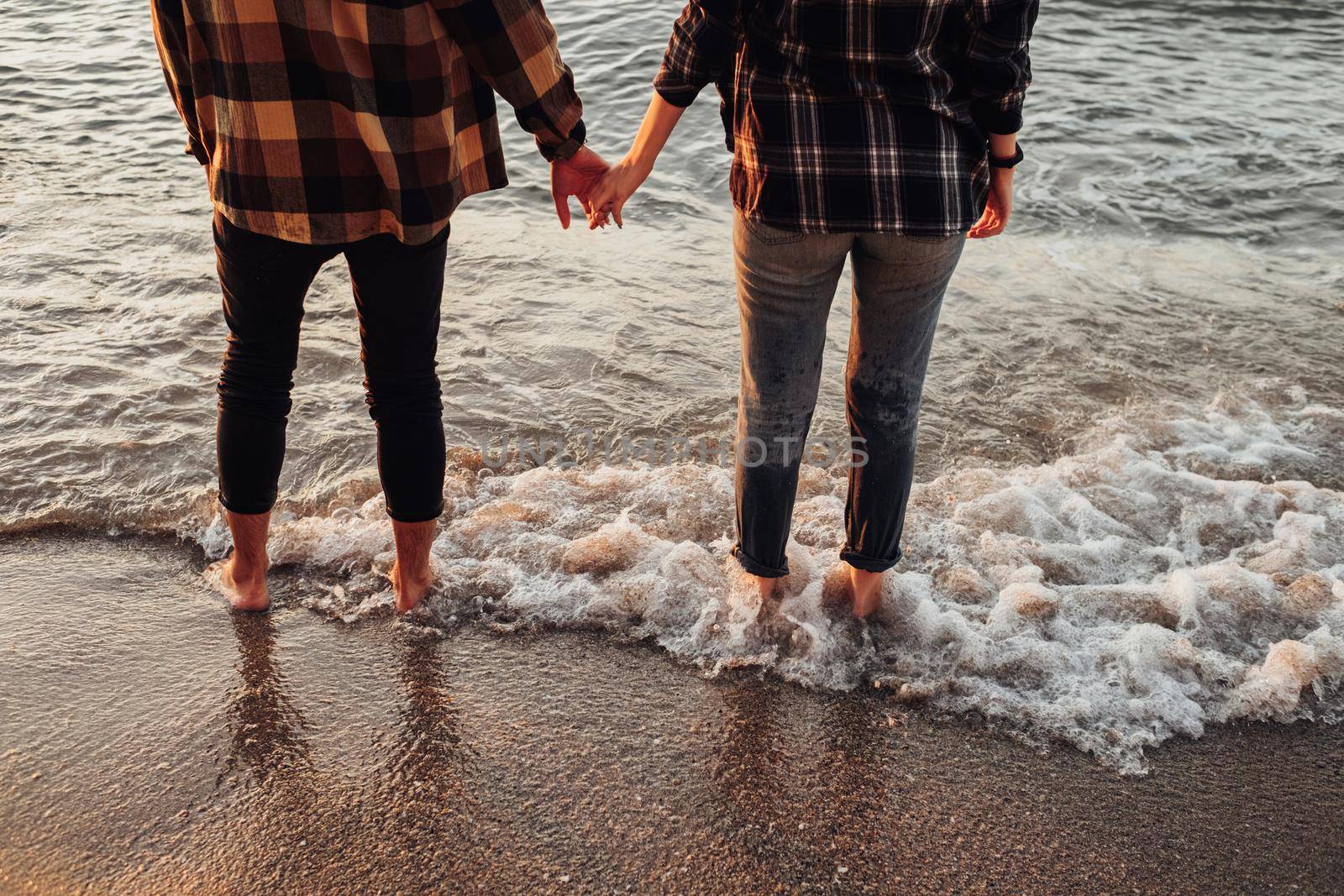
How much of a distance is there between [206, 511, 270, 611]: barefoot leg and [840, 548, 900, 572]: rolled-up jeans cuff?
4.64 ft

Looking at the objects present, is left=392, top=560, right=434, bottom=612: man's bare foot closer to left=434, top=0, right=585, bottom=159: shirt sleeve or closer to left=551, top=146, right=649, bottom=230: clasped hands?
left=551, top=146, right=649, bottom=230: clasped hands

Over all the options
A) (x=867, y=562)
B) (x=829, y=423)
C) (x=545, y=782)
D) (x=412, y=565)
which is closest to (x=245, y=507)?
(x=412, y=565)

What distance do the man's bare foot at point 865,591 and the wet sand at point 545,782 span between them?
0.98 feet

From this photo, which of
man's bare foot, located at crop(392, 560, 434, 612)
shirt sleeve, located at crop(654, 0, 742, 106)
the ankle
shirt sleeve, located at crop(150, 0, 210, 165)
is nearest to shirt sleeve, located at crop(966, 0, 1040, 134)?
shirt sleeve, located at crop(654, 0, 742, 106)

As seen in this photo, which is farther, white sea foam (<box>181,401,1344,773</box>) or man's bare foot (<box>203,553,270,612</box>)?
man's bare foot (<box>203,553,270,612</box>)

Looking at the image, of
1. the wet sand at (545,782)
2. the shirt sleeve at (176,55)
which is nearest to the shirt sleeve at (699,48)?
the shirt sleeve at (176,55)

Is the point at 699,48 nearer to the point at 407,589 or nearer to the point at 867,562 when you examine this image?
the point at 867,562

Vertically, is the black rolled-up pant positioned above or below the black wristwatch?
below

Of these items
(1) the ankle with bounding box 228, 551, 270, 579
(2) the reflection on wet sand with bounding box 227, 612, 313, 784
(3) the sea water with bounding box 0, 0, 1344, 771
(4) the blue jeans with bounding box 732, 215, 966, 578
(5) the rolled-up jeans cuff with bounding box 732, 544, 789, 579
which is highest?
(4) the blue jeans with bounding box 732, 215, 966, 578

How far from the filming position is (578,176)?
7.47ft

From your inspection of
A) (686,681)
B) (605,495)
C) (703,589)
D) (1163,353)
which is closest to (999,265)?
(1163,353)

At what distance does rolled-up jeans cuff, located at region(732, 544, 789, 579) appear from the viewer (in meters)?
2.48

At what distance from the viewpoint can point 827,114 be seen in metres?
1.90

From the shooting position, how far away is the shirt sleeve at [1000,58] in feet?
5.91
